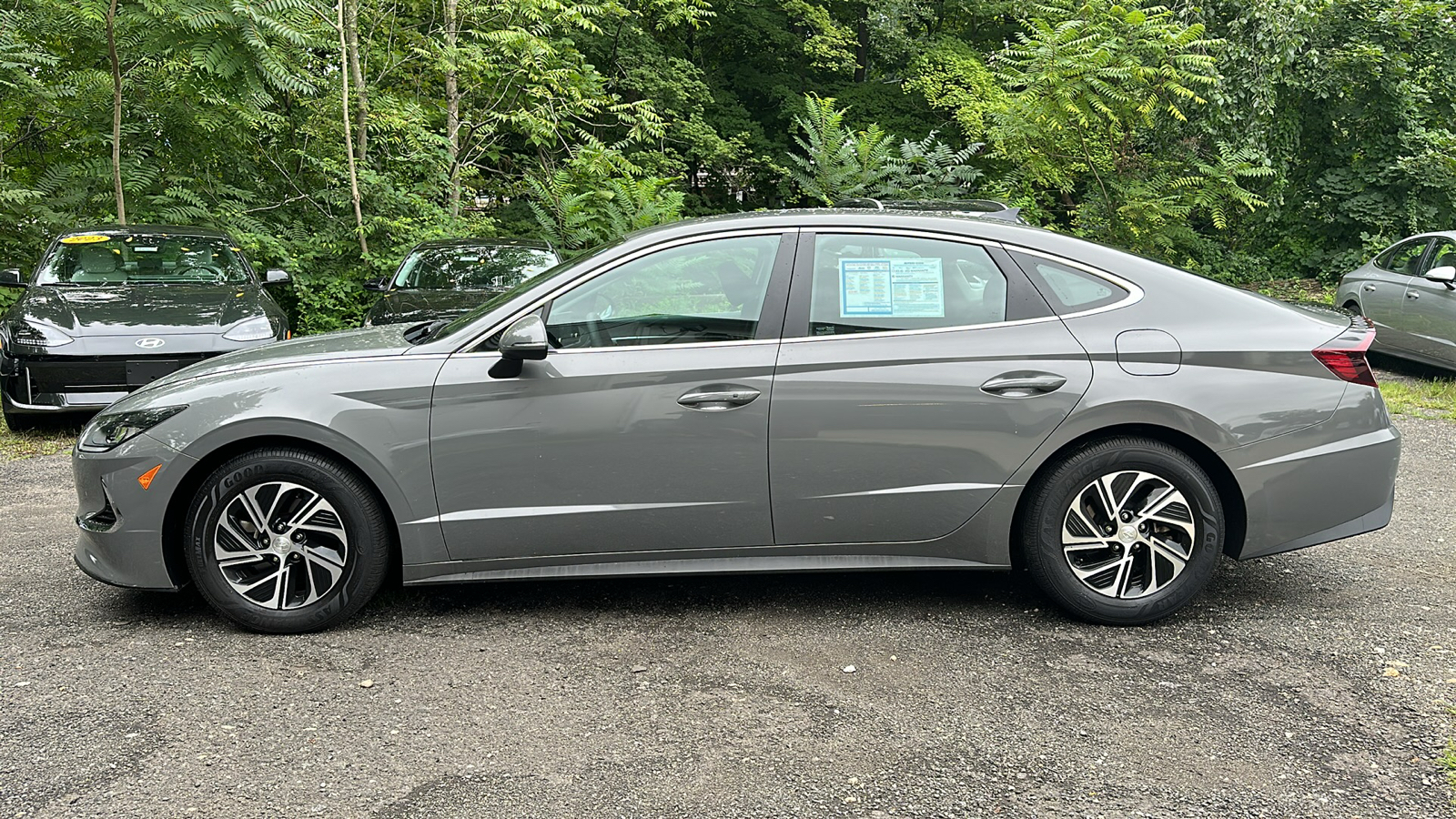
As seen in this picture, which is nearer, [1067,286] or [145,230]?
[1067,286]

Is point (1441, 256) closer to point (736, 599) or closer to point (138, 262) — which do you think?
point (736, 599)

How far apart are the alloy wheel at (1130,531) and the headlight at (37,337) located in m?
6.87

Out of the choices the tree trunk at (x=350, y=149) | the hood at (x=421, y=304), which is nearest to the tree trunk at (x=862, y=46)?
the tree trunk at (x=350, y=149)

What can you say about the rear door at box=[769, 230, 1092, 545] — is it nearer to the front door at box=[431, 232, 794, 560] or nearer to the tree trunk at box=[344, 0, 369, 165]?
the front door at box=[431, 232, 794, 560]

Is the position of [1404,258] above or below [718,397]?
below

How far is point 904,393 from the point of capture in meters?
4.14

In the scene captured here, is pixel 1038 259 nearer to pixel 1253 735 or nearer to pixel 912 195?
pixel 1253 735

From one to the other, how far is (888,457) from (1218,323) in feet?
4.48

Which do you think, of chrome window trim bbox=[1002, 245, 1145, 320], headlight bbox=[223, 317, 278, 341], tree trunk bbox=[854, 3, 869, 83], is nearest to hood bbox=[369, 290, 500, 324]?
headlight bbox=[223, 317, 278, 341]

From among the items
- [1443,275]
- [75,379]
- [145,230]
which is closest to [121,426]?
[75,379]

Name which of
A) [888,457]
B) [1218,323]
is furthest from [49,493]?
[1218,323]

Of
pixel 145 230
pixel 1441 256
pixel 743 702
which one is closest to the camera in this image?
pixel 743 702

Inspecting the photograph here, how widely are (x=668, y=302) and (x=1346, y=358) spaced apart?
2.56 meters

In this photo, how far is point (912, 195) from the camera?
1459 cm
